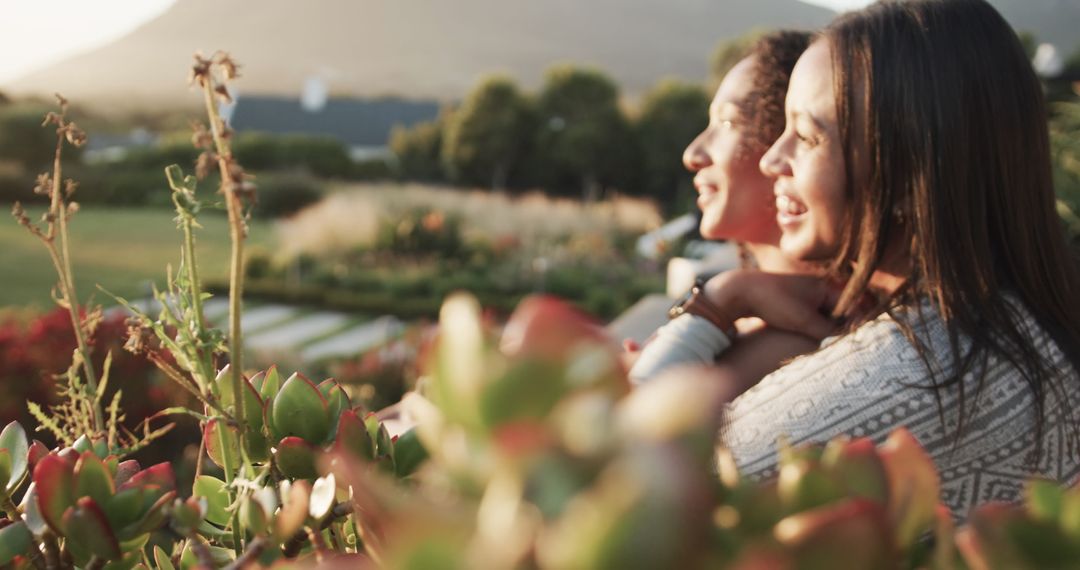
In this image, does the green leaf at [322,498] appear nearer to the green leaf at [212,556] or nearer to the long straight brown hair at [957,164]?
the green leaf at [212,556]

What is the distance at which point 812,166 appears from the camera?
1.36m

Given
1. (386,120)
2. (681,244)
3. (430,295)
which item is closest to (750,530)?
(430,295)

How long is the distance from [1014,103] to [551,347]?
1209 millimetres

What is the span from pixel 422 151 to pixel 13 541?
31.6 meters

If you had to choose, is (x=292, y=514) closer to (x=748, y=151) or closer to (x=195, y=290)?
(x=195, y=290)

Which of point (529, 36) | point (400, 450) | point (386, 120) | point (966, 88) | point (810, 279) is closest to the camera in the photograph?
point (400, 450)

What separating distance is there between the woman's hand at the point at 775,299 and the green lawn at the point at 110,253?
11704 mm

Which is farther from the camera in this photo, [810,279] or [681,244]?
[681,244]

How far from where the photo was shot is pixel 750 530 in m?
0.36

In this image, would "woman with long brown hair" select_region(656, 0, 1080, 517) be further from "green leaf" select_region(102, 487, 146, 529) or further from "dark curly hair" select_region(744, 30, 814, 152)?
"green leaf" select_region(102, 487, 146, 529)

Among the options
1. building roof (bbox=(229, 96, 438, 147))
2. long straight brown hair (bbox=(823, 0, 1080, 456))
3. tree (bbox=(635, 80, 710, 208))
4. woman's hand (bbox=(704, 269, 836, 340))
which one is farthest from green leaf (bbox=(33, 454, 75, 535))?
building roof (bbox=(229, 96, 438, 147))

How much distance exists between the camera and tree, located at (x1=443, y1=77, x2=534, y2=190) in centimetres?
2892

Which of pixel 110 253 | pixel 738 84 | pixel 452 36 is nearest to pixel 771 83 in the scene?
pixel 738 84

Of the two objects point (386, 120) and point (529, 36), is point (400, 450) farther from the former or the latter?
point (529, 36)
